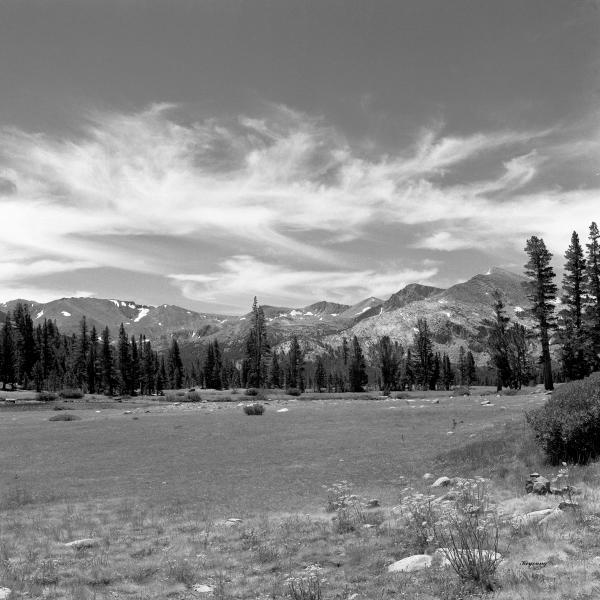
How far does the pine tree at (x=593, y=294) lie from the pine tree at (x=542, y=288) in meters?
4.78

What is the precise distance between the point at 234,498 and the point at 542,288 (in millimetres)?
50818

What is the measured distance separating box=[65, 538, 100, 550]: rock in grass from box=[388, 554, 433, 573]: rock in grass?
7.62m

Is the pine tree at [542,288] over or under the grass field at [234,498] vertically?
over

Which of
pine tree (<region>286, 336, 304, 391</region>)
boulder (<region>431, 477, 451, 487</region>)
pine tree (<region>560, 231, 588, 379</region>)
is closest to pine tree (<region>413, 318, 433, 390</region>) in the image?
pine tree (<region>286, 336, 304, 391</region>)

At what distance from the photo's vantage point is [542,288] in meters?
57.4

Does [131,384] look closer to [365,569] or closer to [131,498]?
[131,498]

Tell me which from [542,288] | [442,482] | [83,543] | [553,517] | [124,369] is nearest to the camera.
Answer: [553,517]

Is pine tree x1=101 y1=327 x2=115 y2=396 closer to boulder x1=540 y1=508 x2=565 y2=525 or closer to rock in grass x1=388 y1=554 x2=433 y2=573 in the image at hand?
rock in grass x1=388 y1=554 x2=433 y2=573

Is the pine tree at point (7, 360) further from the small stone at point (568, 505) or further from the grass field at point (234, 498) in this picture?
the small stone at point (568, 505)

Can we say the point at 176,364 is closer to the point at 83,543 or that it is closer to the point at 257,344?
the point at 257,344

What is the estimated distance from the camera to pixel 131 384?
144 m

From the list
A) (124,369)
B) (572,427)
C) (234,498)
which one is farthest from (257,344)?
(572,427)

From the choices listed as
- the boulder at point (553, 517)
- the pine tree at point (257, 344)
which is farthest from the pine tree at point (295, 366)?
the boulder at point (553, 517)

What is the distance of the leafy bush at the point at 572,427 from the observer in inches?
632
